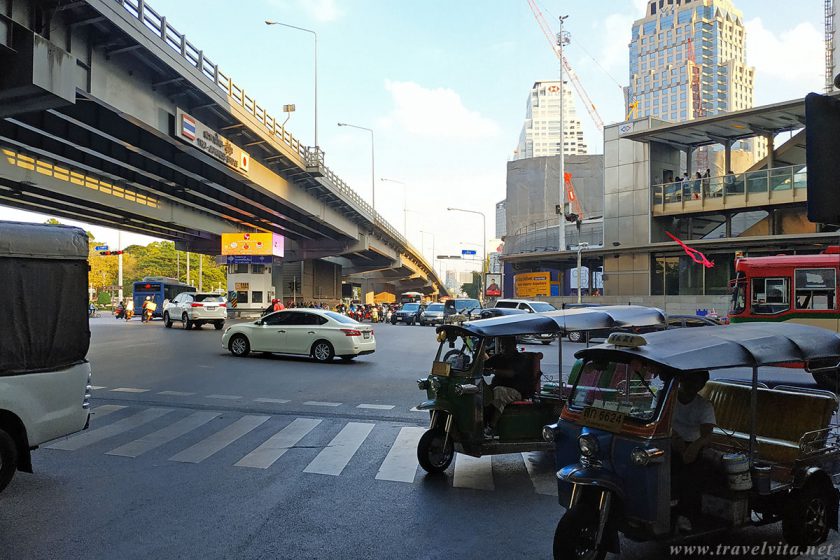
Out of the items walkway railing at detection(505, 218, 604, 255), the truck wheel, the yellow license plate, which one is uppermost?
walkway railing at detection(505, 218, 604, 255)

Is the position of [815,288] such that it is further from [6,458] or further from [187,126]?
[187,126]

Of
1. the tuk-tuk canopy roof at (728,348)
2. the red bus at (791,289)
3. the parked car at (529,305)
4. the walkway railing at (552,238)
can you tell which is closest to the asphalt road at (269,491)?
the tuk-tuk canopy roof at (728,348)

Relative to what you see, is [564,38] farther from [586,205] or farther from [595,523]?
[595,523]

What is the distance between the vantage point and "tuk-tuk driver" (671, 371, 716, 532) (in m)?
4.46

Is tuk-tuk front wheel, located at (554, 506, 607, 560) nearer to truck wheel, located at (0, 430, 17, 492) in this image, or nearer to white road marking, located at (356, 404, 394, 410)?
truck wheel, located at (0, 430, 17, 492)

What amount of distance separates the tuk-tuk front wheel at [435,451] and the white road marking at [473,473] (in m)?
0.21

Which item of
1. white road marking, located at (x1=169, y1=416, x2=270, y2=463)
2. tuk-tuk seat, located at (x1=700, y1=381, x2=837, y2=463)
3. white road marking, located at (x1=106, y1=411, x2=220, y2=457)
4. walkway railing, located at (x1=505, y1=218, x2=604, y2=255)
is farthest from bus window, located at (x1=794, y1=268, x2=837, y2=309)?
walkway railing, located at (x1=505, y1=218, x2=604, y2=255)

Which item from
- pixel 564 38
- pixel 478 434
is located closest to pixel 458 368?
pixel 478 434

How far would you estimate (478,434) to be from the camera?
22.4 ft

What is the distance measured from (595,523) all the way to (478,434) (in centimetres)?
269

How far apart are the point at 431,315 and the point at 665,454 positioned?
3917 centimetres

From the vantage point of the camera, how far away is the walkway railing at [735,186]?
32.8 metres

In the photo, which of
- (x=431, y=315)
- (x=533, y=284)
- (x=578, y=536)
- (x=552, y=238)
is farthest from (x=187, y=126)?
(x=552, y=238)

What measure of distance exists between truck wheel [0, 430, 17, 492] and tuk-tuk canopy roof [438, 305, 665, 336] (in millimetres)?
4480
